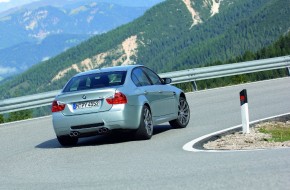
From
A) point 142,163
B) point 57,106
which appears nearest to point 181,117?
point 57,106

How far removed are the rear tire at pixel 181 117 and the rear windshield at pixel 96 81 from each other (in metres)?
1.81

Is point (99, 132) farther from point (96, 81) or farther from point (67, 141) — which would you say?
point (96, 81)

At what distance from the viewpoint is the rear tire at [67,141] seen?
12573 mm

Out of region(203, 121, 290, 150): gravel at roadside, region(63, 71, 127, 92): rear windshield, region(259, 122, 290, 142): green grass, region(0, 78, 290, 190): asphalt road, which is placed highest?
region(63, 71, 127, 92): rear windshield

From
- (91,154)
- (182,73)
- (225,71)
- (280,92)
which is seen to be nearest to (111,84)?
(91,154)

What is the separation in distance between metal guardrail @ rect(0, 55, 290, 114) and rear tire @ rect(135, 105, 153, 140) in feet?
31.5

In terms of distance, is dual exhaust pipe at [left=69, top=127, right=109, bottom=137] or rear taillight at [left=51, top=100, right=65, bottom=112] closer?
dual exhaust pipe at [left=69, top=127, right=109, bottom=137]

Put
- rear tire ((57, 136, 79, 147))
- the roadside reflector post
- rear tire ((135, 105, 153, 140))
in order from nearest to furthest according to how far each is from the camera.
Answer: the roadside reflector post
rear tire ((135, 105, 153, 140))
rear tire ((57, 136, 79, 147))

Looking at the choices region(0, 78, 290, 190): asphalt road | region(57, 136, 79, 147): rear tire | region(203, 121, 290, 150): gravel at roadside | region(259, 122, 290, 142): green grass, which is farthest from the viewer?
region(57, 136, 79, 147): rear tire

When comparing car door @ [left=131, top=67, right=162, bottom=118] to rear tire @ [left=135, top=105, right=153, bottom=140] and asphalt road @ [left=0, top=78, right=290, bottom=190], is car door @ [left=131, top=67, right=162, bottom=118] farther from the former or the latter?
asphalt road @ [left=0, top=78, right=290, bottom=190]

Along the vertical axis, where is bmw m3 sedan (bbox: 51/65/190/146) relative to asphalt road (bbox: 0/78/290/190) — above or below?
above

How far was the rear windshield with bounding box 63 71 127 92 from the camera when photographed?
1261 centimetres

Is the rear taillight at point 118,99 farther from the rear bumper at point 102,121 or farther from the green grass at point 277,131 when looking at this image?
the green grass at point 277,131

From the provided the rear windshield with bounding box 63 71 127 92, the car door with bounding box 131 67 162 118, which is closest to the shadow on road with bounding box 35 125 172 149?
the car door with bounding box 131 67 162 118
